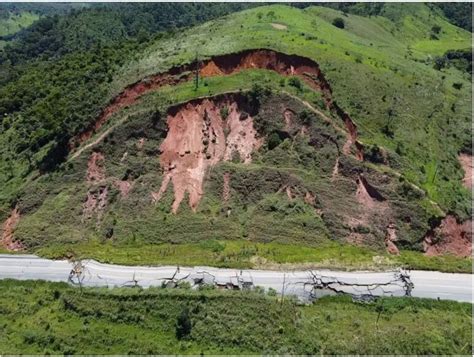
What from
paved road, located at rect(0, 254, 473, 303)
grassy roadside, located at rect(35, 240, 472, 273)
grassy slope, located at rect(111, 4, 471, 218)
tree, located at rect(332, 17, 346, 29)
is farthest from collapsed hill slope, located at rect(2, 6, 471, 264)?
tree, located at rect(332, 17, 346, 29)

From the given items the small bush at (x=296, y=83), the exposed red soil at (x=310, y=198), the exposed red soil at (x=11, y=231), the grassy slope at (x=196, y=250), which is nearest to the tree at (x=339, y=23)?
the small bush at (x=296, y=83)

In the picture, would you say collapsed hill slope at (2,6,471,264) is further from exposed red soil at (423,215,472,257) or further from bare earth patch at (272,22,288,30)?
bare earth patch at (272,22,288,30)

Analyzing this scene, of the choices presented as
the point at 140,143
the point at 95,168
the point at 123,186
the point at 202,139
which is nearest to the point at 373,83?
the point at 202,139

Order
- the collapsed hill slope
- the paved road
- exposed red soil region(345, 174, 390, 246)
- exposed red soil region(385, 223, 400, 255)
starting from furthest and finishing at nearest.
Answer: the collapsed hill slope, exposed red soil region(345, 174, 390, 246), exposed red soil region(385, 223, 400, 255), the paved road

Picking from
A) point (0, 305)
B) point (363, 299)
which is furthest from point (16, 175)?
point (363, 299)

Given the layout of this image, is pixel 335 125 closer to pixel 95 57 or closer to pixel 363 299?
pixel 363 299

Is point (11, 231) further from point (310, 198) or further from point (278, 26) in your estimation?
point (278, 26)
